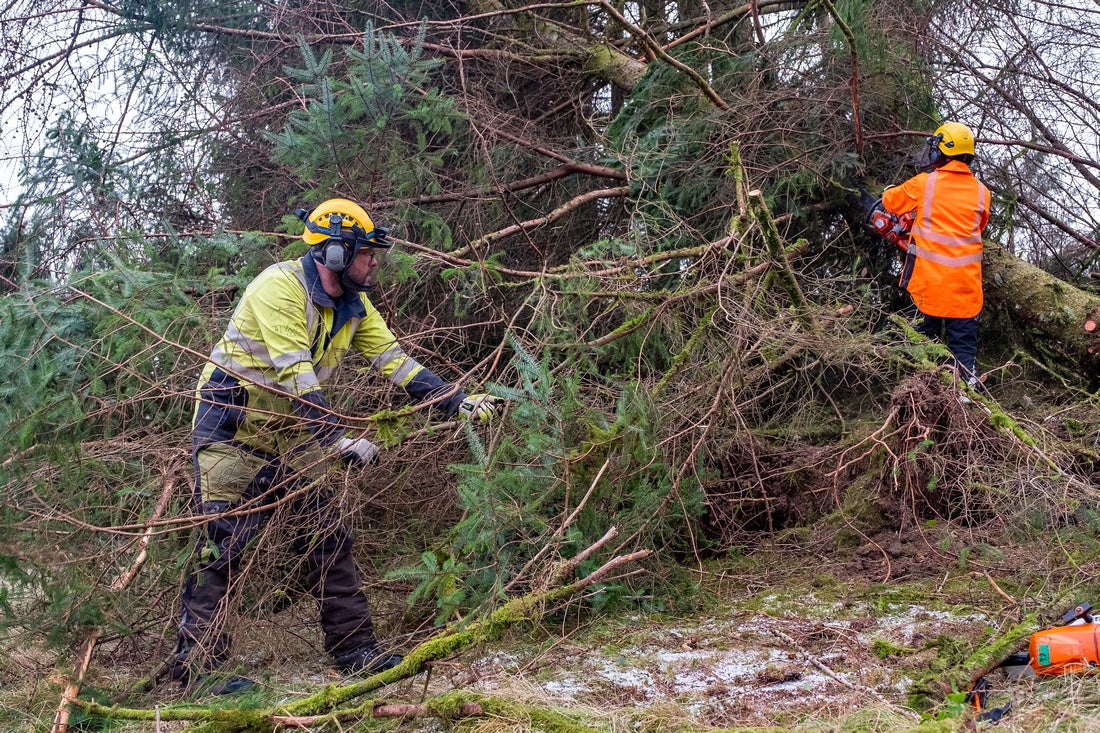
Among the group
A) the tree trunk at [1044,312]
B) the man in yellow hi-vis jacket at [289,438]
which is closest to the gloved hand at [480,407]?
the man in yellow hi-vis jacket at [289,438]

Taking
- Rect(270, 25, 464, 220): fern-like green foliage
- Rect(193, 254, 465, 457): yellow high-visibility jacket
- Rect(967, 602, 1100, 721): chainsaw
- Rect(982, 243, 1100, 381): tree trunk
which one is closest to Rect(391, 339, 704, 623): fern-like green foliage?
Rect(193, 254, 465, 457): yellow high-visibility jacket

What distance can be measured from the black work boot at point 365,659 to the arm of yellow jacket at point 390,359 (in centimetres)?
103

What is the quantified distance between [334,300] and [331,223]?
33 centimetres

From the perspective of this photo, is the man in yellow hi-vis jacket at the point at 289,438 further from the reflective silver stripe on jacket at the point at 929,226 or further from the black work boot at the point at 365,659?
the reflective silver stripe on jacket at the point at 929,226

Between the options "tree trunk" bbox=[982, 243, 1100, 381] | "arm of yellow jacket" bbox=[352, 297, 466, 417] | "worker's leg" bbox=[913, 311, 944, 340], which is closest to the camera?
"arm of yellow jacket" bbox=[352, 297, 466, 417]

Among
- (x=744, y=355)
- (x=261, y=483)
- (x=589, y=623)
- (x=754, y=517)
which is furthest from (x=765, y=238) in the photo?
(x=261, y=483)

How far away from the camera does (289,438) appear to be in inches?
156

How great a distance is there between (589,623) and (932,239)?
3.39m

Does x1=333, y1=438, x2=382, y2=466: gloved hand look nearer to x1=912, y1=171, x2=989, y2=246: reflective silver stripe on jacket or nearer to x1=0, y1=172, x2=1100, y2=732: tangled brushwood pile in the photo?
x1=0, y1=172, x2=1100, y2=732: tangled brushwood pile

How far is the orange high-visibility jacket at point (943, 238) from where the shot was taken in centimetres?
579

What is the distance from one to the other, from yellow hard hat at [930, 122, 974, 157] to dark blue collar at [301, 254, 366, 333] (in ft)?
12.5

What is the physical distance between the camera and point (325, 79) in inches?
196

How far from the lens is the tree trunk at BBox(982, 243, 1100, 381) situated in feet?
18.5

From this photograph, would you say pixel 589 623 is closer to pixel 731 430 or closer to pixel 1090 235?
pixel 731 430
